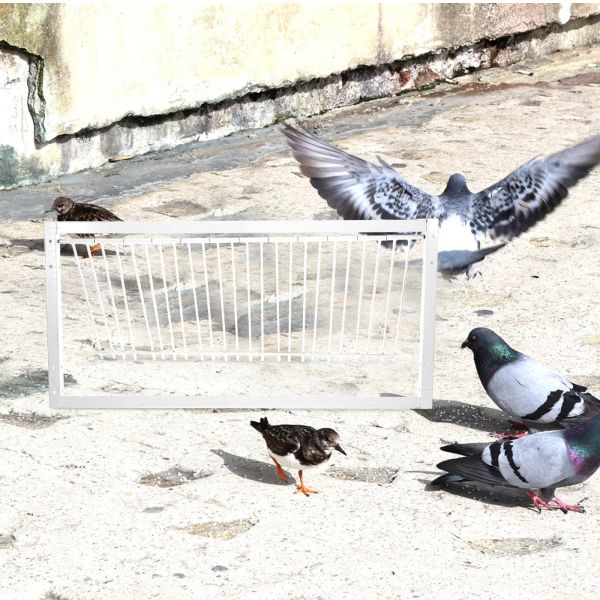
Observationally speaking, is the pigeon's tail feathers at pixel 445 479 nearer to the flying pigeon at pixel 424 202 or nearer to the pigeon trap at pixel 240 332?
the pigeon trap at pixel 240 332

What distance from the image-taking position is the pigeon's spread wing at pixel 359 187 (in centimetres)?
551

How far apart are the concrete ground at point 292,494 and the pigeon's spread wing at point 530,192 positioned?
1.64 ft

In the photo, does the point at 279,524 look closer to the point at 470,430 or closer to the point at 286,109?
the point at 470,430

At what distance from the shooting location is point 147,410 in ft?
15.7

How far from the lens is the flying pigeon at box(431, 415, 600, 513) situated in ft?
13.3

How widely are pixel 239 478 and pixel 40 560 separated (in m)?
0.81

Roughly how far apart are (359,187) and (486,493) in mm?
1725

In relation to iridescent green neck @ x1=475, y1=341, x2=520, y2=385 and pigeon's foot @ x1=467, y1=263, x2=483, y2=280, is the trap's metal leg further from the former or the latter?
pigeon's foot @ x1=467, y1=263, x2=483, y2=280

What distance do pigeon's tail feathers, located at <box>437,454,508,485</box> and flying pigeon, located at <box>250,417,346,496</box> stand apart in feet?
1.19

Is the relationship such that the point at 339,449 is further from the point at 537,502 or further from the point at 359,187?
the point at 359,187

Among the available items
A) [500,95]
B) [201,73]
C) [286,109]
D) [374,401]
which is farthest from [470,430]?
[500,95]

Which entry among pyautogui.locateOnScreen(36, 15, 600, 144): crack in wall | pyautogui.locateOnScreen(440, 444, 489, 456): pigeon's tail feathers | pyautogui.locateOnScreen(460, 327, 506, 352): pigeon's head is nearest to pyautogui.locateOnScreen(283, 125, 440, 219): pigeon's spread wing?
pyautogui.locateOnScreen(460, 327, 506, 352): pigeon's head

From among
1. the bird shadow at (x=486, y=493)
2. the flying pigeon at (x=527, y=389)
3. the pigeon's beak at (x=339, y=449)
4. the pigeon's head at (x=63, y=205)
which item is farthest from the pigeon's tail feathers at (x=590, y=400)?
the pigeon's head at (x=63, y=205)

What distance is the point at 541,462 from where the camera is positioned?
4.06m
